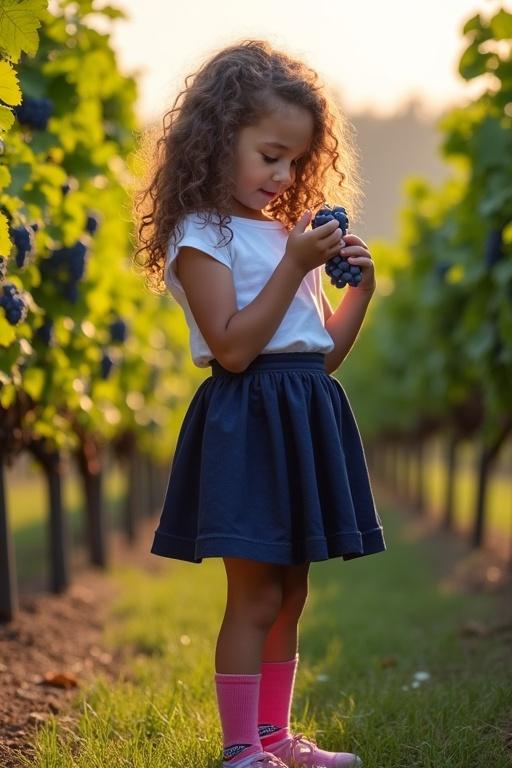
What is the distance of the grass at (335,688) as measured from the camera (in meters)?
3.22

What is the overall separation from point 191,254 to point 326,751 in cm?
152

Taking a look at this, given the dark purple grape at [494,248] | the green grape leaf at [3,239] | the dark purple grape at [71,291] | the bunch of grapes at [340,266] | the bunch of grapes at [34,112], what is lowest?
the bunch of grapes at [340,266]

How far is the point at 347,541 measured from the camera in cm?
307

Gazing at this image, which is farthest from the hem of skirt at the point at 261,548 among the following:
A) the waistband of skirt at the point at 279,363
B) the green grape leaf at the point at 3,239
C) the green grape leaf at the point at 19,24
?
the green grape leaf at the point at 19,24

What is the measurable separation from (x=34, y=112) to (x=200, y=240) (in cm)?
222

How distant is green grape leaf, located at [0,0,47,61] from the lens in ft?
10.3

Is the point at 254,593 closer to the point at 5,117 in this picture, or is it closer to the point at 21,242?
the point at 5,117

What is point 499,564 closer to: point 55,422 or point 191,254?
point 55,422

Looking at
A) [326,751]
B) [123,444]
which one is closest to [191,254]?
[326,751]

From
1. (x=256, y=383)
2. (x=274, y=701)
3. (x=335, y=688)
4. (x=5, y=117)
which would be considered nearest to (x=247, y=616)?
(x=274, y=701)

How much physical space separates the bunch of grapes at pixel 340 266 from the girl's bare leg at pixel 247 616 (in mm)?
857

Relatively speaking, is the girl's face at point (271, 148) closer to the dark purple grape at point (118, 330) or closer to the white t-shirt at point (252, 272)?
the white t-shirt at point (252, 272)

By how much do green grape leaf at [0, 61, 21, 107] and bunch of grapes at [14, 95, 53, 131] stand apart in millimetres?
1941

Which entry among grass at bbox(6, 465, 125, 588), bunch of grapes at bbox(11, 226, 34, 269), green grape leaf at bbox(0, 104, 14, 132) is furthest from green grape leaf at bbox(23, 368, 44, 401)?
green grape leaf at bbox(0, 104, 14, 132)
